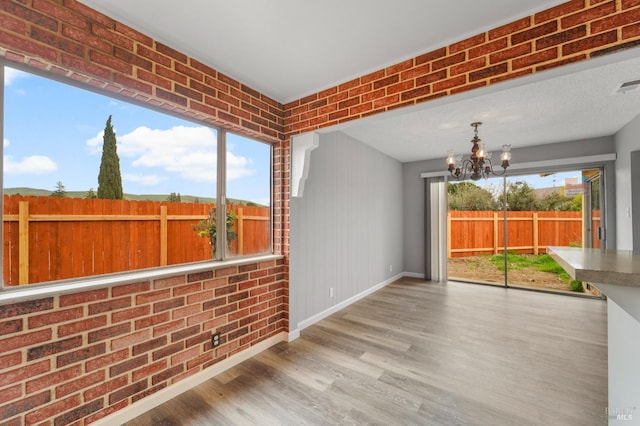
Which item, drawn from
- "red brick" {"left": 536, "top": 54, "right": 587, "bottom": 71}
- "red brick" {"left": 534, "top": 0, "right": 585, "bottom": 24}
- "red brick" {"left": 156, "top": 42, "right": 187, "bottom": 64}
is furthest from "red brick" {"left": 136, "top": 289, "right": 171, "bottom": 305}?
"red brick" {"left": 534, "top": 0, "right": 585, "bottom": 24}

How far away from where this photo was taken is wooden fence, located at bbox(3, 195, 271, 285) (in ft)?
4.53

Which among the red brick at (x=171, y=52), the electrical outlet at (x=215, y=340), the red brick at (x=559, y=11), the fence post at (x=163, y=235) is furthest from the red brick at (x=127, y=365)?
the red brick at (x=559, y=11)

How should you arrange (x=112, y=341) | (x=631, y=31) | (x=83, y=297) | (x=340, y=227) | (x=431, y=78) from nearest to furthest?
1. (x=631, y=31)
2. (x=83, y=297)
3. (x=112, y=341)
4. (x=431, y=78)
5. (x=340, y=227)

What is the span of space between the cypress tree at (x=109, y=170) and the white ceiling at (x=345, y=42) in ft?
2.28

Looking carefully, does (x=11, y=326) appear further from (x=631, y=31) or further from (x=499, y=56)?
(x=631, y=31)

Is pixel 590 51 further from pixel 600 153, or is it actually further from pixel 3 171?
pixel 600 153

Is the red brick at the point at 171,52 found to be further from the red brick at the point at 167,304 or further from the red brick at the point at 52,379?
the red brick at the point at 52,379

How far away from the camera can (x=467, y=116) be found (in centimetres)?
306

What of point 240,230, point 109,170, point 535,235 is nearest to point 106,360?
point 109,170

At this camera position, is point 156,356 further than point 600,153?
No

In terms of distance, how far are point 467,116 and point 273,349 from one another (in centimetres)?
329

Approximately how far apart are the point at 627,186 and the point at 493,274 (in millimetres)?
2535

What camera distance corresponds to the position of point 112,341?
5.14 ft

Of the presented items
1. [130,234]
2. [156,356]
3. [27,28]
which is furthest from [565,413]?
[27,28]
